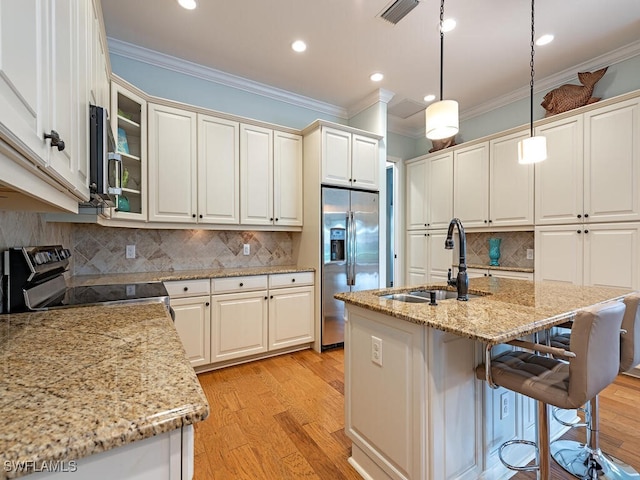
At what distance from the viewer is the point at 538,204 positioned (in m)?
3.23

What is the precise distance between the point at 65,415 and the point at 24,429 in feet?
0.18

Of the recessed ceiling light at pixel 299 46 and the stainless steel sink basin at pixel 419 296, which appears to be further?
the recessed ceiling light at pixel 299 46

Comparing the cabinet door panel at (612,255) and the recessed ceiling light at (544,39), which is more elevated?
the recessed ceiling light at (544,39)

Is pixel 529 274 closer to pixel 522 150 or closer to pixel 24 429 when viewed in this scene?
pixel 522 150

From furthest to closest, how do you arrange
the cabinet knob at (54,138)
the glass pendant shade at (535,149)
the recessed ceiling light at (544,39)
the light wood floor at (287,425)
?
1. the recessed ceiling light at (544,39)
2. the glass pendant shade at (535,149)
3. the light wood floor at (287,425)
4. the cabinet knob at (54,138)

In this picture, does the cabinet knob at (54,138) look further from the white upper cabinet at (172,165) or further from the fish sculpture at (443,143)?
the fish sculpture at (443,143)

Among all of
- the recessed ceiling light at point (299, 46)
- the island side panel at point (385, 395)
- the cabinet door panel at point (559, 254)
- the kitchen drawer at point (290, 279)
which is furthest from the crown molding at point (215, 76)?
the island side panel at point (385, 395)

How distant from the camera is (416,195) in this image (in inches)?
183

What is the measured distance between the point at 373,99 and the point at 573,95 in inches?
82.0

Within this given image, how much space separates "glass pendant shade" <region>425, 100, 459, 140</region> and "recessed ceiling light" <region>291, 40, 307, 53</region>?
5.36 feet

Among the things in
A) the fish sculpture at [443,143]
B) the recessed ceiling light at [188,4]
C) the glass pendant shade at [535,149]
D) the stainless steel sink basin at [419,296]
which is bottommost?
the stainless steel sink basin at [419,296]

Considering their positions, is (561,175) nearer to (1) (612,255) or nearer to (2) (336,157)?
(1) (612,255)

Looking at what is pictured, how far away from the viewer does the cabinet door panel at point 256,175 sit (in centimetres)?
321

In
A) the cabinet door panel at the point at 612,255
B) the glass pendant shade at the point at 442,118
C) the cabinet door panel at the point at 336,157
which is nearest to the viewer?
the glass pendant shade at the point at 442,118
